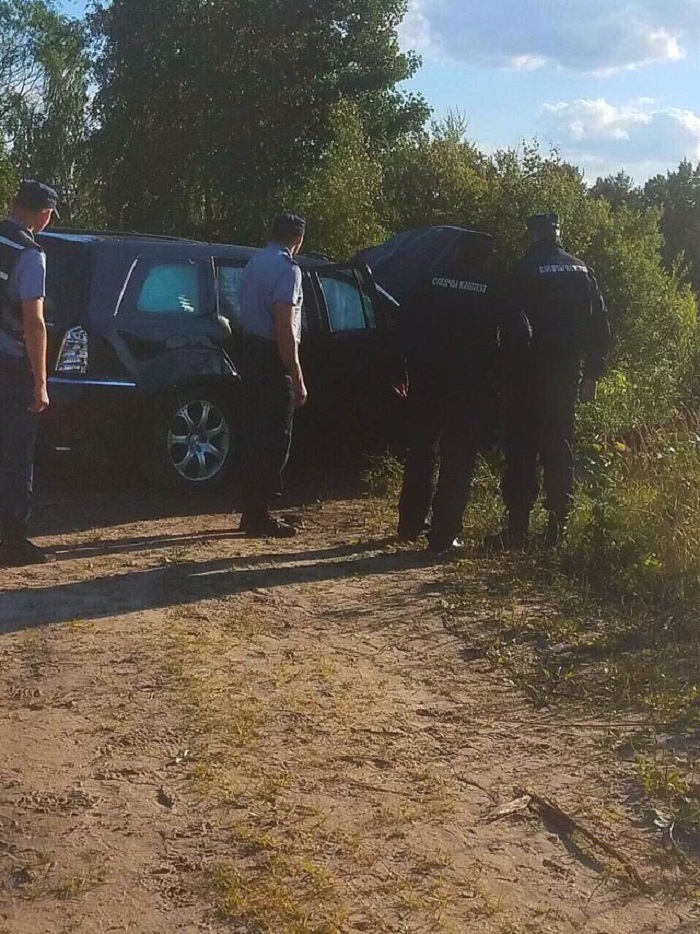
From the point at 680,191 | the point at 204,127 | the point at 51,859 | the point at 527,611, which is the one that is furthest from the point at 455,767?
the point at 680,191

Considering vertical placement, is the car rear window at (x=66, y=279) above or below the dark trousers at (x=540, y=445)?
above

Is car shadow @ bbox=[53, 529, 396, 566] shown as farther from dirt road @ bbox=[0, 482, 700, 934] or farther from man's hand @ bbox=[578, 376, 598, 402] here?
man's hand @ bbox=[578, 376, 598, 402]

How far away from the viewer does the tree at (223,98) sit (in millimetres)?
28094

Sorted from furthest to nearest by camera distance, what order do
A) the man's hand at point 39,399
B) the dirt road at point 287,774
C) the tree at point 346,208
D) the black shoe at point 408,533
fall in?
the tree at point 346,208, the black shoe at point 408,533, the man's hand at point 39,399, the dirt road at point 287,774

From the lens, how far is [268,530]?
7.08 m

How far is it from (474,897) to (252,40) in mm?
27607

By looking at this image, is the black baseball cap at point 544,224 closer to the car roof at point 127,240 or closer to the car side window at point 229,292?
the car roof at point 127,240

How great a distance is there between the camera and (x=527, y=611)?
18.8 feet

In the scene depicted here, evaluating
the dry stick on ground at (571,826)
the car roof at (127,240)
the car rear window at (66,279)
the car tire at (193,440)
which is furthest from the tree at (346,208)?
the dry stick on ground at (571,826)

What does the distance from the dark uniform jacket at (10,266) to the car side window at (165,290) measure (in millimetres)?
1636

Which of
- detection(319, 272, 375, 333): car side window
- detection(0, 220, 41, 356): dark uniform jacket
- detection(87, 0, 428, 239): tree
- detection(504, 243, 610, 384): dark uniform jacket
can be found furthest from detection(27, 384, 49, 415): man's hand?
detection(87, 0, 428, 239): tree

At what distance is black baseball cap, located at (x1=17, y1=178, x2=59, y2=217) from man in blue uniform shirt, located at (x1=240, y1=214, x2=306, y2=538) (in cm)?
124

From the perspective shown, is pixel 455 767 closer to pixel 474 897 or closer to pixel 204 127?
pixel 474 897

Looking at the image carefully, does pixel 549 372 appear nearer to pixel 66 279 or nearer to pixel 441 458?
pixel 441 458
